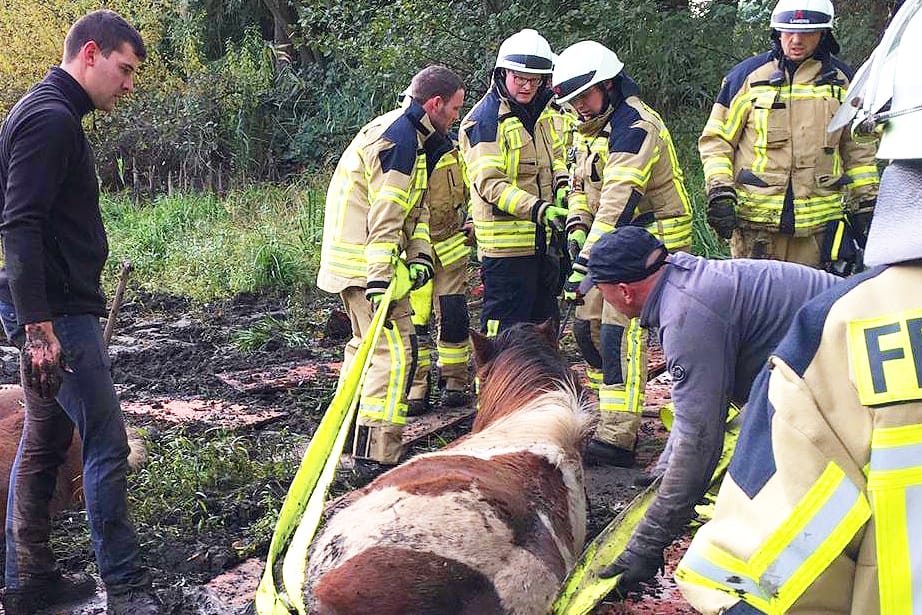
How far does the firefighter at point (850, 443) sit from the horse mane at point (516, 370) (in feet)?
9.88

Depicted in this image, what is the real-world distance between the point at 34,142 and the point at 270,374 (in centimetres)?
437

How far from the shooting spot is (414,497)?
3.21m

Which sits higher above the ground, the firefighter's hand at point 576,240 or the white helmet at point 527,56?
the white helmet at point 527,56

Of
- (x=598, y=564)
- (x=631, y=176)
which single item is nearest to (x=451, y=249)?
(x=631, y=176)

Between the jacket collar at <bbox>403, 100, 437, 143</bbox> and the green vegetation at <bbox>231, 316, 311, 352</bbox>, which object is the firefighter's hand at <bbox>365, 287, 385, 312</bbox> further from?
the green vegetation at <bbox>231, 316, 311, 352</bbox>

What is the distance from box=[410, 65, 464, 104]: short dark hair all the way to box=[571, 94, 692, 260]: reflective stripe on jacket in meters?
0.89

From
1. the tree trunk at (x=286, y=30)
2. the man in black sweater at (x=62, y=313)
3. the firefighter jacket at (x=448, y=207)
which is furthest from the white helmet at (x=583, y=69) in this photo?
the tree trunk at (x=286, y=30)

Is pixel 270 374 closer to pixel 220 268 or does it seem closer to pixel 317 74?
pixel 220 268

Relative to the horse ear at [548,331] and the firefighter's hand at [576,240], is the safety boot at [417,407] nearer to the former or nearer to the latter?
the firefighter's hand at [576,240]

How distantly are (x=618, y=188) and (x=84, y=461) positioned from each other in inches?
126

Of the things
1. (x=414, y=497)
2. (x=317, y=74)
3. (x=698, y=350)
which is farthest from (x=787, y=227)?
(x=317, y=74)

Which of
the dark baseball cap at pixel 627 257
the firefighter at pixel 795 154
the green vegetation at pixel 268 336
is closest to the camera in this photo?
the dark baseball cap at pixel 627 257

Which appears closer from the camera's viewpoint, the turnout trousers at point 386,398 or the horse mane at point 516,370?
the horse mane at point 516,370

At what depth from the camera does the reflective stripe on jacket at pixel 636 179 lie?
5.23m
